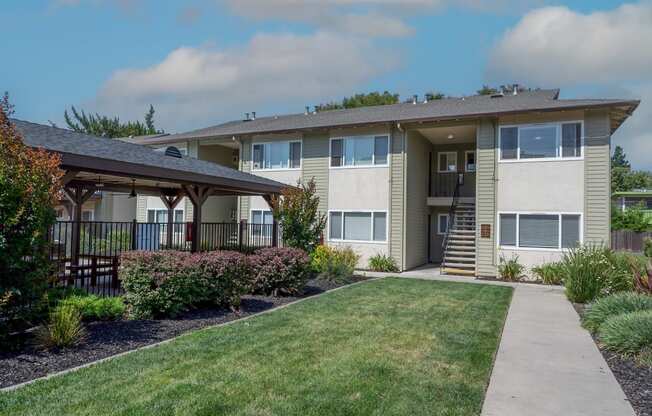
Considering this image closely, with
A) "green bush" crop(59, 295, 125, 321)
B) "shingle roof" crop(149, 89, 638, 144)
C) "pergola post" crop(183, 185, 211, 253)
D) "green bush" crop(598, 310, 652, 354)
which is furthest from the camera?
"shingle roof" crop(149, 89, 638, 144)

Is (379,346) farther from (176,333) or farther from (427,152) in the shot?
(427,152)

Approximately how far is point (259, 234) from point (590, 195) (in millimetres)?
11213

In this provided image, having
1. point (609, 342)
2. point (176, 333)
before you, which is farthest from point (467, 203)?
point (176, 333)

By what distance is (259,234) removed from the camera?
16.6 metres

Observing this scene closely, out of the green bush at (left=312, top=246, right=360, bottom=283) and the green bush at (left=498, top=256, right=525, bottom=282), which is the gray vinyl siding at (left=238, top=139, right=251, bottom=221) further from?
the green bush at (left=498, top=256, right=525, bottom=282)

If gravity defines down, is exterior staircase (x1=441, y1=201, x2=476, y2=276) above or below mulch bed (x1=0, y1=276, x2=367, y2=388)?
above

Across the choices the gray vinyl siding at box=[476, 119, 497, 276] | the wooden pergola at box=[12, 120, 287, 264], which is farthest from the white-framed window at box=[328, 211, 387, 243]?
the wooden pergola at box=[12, 120, 287, 264]

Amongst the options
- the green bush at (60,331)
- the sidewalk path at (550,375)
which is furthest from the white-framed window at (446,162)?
the green bush at (60,331)

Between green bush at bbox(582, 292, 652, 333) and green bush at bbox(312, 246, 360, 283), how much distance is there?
21.9ft

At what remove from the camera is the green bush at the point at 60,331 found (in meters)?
5.67

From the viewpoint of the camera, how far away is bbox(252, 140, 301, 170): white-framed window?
19.7m

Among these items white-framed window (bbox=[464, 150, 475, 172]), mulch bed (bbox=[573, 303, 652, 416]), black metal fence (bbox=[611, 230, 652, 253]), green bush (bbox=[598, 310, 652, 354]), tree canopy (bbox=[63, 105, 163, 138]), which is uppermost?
tree canopy (bbox=[63, 105, 163, 138])

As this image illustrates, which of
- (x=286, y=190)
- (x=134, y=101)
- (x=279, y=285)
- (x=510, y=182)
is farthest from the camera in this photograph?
(x=134, y=101)

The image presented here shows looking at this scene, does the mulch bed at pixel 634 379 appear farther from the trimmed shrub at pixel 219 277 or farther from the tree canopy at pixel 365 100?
the tree canopy at pixel 365 100
